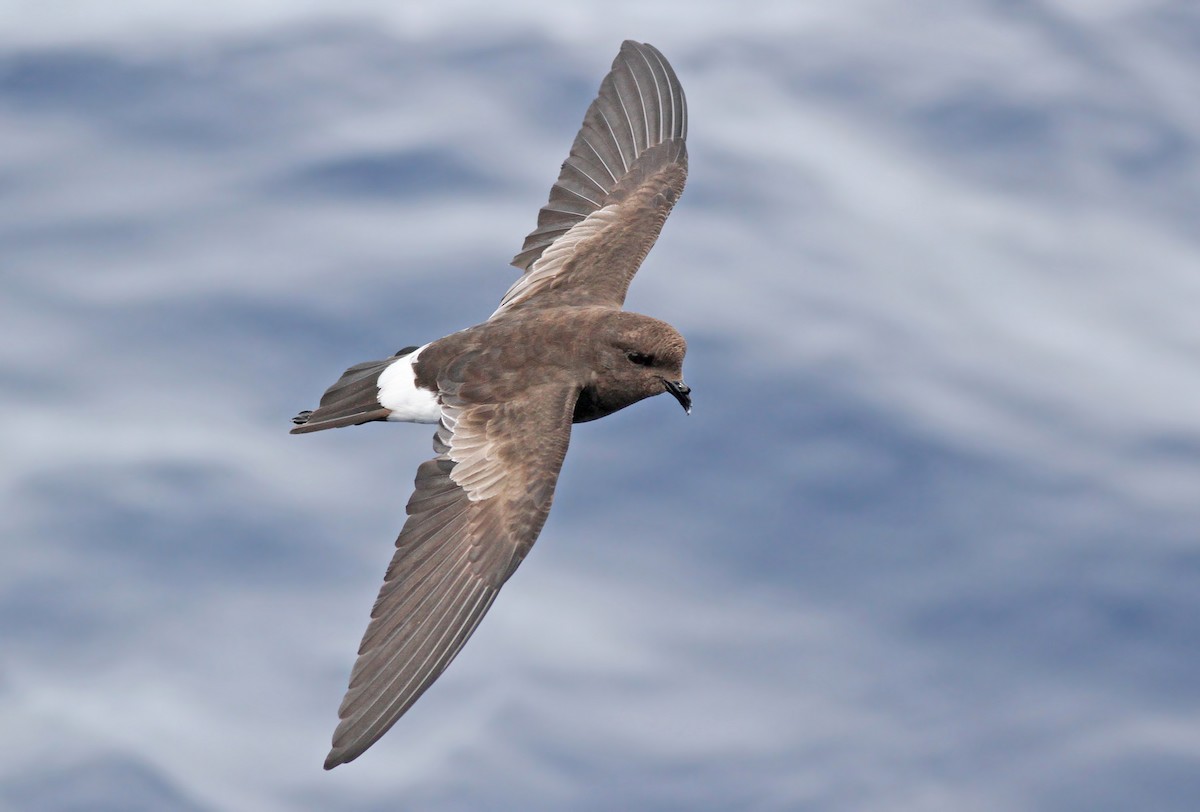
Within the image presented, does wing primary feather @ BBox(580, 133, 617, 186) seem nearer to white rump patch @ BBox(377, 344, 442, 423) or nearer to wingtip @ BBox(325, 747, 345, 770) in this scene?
white rump patch @ BBox(377, 344, 442, 423)

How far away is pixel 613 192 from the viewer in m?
11.3

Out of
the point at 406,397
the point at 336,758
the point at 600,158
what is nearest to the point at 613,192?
the point at 600,158

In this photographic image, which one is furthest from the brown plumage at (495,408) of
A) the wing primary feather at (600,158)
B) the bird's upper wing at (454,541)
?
the wing primary feather at (600,158)

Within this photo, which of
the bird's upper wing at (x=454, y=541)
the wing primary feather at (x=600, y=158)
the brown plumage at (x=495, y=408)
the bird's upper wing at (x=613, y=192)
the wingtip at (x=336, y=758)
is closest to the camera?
the wingtip at (x=336, y=758)

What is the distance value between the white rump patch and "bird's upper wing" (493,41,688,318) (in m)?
0.99

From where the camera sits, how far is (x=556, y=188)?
11.3m

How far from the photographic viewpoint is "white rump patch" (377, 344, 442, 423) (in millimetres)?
9344

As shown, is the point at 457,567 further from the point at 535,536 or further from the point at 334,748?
the point at 334,748

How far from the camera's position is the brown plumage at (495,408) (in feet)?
26.8

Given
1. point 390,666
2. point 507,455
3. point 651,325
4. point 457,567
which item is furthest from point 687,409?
point 390,666

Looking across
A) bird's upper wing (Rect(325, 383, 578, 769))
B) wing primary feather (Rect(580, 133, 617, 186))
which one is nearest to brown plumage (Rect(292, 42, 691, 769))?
bird's upper wing (Rect(325, 383, 578, 769))

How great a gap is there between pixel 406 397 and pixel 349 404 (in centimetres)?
44

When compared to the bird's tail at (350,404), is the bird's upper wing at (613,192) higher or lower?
higher

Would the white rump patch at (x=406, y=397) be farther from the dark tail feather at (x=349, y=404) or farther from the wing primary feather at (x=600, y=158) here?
the wing primary feather at (x=600, y=158)
